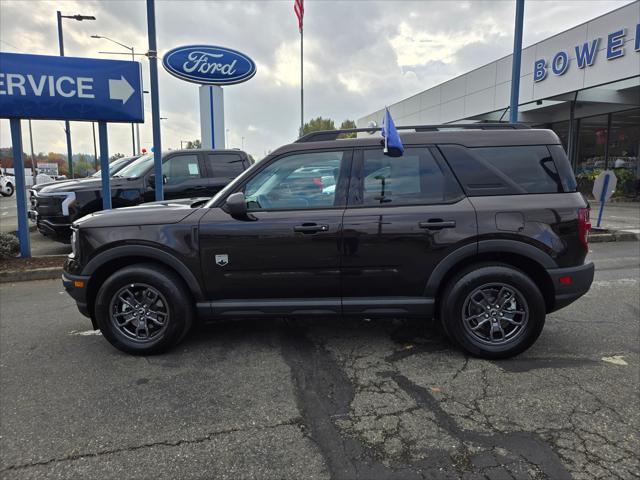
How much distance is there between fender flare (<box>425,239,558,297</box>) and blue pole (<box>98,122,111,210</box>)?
6434 mm

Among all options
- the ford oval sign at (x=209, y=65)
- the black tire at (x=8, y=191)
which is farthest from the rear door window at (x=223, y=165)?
the black tire at (x=8, y=191)

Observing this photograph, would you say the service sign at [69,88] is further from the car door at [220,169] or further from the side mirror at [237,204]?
the side mirror at [237,204]

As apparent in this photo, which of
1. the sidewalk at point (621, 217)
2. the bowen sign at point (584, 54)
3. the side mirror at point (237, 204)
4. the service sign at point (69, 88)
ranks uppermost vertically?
the bowen sign at point (584, 54)

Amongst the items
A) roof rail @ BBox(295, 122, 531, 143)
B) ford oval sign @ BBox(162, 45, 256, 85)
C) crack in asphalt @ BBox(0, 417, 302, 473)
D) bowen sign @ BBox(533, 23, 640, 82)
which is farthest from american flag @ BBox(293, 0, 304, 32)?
crack in asphalt @ BBox(0, 417, 302, 473)

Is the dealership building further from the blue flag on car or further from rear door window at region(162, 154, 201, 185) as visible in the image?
the blue flag on car

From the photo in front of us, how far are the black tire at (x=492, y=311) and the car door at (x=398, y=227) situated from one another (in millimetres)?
239

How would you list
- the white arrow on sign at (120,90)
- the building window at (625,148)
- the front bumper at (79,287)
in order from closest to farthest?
the front bumper at (79,287), the white arrow on sign at (120,90), the building window at (625,148)

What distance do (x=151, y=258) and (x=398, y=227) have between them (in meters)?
2.11

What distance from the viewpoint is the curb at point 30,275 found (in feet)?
22.4

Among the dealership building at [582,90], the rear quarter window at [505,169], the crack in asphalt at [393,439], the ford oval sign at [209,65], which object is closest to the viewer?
the crack in asphalt at [393,439]

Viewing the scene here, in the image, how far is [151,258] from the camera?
12.4ft

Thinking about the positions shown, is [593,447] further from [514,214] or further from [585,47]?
[585,47]

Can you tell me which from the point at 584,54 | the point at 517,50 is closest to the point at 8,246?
the point at 517,50

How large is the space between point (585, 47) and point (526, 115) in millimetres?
6358
